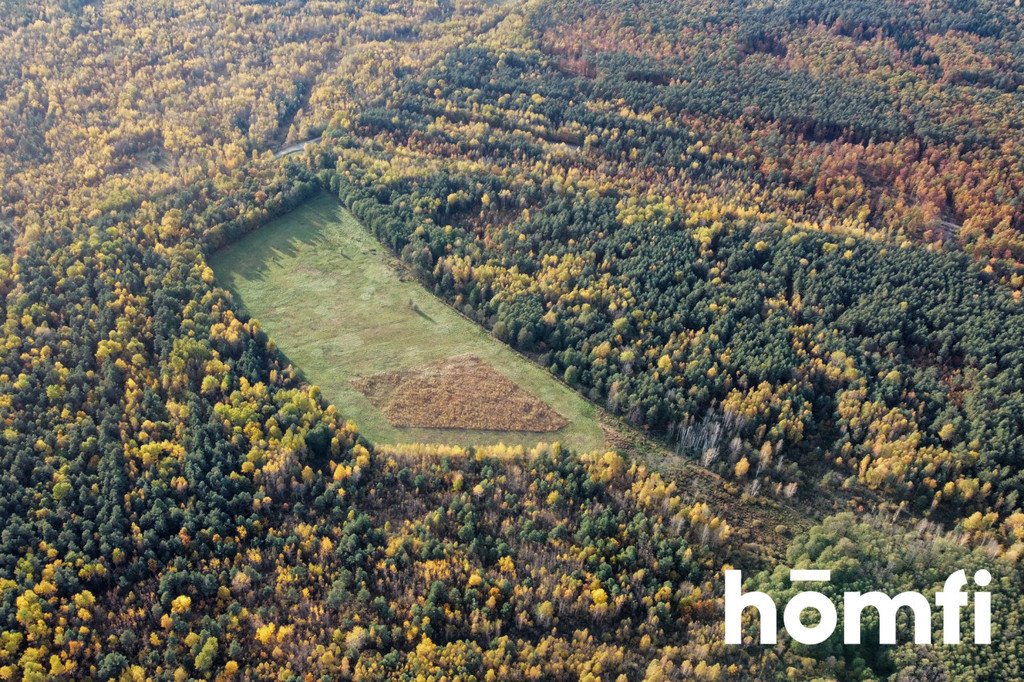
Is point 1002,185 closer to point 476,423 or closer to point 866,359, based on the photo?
point 866,359

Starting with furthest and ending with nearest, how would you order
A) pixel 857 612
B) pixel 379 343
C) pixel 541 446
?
pixel 379 343 → pixel 541 446 → pixel 857 612

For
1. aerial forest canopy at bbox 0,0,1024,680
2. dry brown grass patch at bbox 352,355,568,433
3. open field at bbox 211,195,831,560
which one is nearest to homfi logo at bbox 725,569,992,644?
aerial forest canopy at bbox 0,0,1024,680

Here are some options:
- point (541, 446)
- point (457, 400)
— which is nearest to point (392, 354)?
point (457, 400)

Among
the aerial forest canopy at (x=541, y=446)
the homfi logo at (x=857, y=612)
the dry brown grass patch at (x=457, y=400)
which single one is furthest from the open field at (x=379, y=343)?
the homfi logo at (x=857, y=612)

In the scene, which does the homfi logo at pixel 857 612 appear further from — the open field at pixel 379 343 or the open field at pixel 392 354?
the open field at pixel 379 343

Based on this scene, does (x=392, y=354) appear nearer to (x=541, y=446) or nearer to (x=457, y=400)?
(x=457, y=400)

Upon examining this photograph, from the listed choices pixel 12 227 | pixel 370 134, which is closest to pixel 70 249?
pixel 12 227
